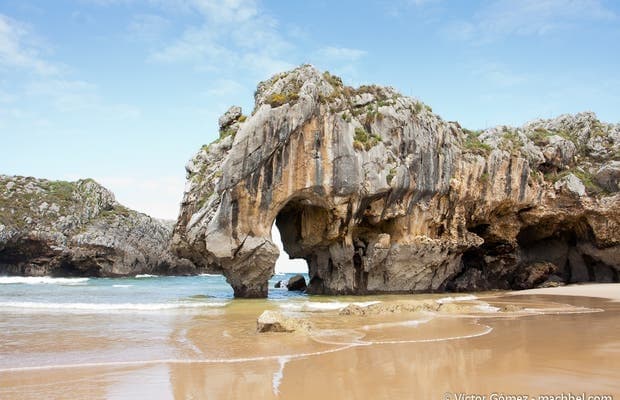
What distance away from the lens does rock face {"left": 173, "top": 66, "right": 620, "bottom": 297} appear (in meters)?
23.5

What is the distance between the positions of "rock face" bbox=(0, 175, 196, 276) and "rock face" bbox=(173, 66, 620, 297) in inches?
1247

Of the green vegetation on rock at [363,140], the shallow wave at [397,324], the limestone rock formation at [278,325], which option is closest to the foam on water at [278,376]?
the limestone rock formation at [278,325]

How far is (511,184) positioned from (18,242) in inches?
1860

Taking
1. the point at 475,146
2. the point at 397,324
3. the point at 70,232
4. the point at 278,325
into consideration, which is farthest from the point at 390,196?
the point at 70,232

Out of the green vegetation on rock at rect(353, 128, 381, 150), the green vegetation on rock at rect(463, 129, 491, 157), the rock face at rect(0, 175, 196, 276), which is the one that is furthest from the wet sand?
the rock face at rect(0, 175, 196, 276)

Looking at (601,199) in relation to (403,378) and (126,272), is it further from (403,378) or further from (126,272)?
(126,272)

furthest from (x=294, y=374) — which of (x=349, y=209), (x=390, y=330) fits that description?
(x=349, y=209)

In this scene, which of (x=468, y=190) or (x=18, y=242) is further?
(x=18, y=242)

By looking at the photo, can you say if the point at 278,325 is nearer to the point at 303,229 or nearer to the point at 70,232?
the point at 303,229

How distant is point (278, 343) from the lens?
10.3 meters

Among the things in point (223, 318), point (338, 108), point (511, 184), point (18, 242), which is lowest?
point (223, 318)

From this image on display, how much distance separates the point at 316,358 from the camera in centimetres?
862

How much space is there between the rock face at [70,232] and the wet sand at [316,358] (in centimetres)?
4009

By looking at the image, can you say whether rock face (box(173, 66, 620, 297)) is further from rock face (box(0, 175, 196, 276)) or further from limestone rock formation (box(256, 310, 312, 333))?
rock face (box(0, 175, 196, 276))
